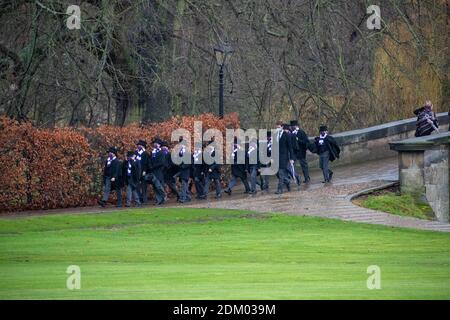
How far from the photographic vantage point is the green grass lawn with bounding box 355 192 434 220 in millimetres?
30297

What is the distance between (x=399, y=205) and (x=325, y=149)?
11.9 feet

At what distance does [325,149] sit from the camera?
3362 cm

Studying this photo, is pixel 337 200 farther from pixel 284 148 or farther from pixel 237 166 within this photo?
pixel 237 166

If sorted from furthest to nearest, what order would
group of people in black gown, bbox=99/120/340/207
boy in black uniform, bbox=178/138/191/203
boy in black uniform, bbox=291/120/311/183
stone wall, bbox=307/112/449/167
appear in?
stone wall, bbox=307/112/449/167 → boy in black uniform, bbox=291/120/311/183 → boy in black uniform, bbox=178/138/191/203 → group of people in black gown, bbox=99/120/340/207

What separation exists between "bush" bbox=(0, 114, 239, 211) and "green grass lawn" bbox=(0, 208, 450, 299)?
299 centimetres

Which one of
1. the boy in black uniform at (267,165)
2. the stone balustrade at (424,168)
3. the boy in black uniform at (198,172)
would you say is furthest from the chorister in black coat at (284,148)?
the stone balustrade at (424,168)

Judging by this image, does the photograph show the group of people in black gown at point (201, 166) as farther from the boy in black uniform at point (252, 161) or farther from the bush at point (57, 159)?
the bush at point (57, 159)

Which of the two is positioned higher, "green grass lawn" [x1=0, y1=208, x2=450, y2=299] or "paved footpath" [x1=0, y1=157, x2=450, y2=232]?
"paved footpath" [x1=0, y1=157, x2=450, y2=232]

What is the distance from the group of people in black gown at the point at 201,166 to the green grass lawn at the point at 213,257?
213 centimetres

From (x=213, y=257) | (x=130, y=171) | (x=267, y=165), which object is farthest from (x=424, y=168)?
(x=213, y=257)

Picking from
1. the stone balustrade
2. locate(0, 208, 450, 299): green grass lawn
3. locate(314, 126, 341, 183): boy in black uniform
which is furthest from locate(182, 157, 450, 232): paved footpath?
the stone balustrade

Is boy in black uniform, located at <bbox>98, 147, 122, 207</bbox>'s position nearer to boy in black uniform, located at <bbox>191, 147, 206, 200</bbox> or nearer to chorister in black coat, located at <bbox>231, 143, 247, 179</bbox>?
boy in black uniform, located at <bbox>191, 147, 206, 200</bbox>

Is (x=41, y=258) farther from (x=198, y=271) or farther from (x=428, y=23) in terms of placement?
(x=428, y=23)

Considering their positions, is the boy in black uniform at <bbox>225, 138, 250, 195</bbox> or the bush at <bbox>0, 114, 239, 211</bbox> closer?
the bush at <bbox>0, 114, 239, 211</bbox>
